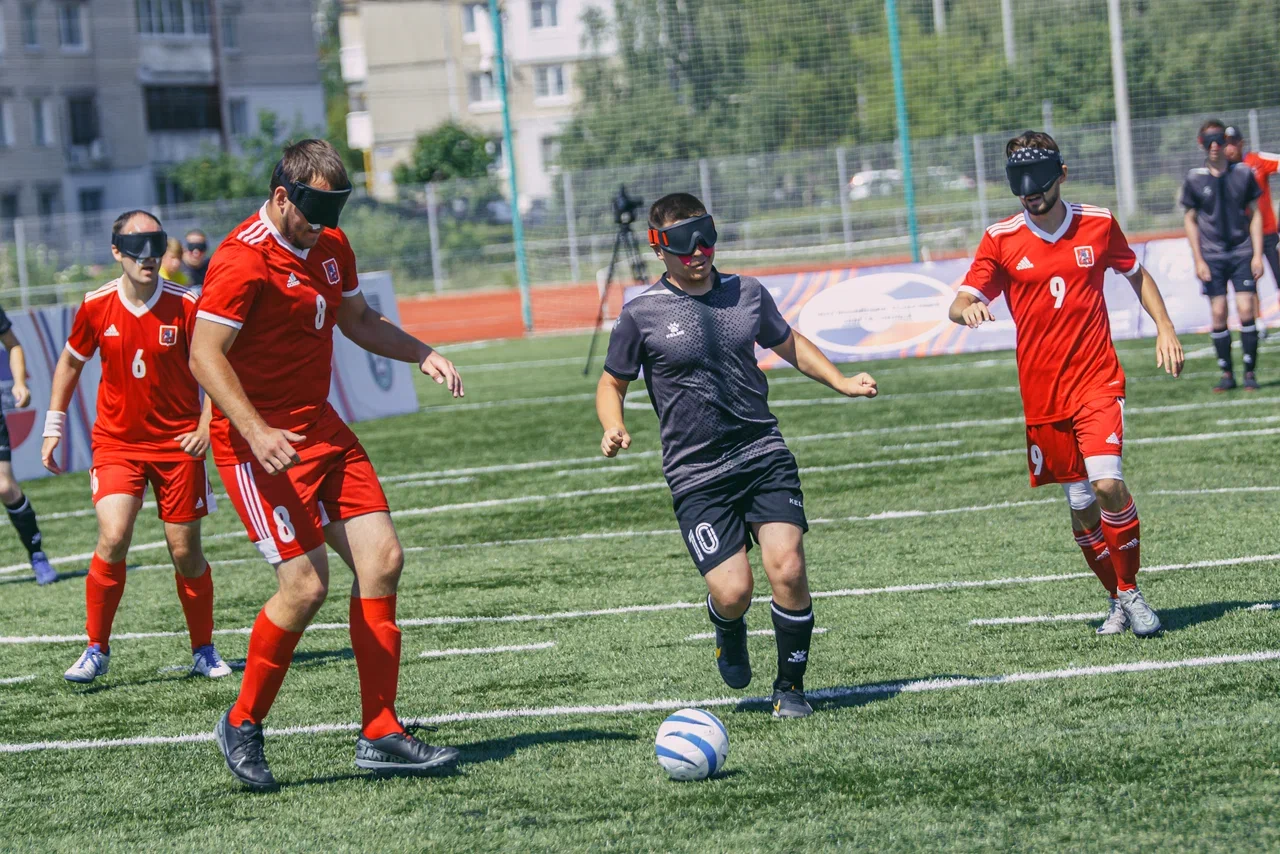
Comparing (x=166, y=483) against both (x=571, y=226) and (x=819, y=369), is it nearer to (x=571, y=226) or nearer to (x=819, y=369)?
(x=819, y=369)

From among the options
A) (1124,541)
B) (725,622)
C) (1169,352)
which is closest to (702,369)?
(725,622)

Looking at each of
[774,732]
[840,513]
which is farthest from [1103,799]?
[840,513]

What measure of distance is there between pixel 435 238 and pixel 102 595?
25941 millimetres

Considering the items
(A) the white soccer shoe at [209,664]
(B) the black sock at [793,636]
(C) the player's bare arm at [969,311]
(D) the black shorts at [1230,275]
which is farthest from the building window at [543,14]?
(B) the black sock at [793,636]

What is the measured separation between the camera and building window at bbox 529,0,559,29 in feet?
140

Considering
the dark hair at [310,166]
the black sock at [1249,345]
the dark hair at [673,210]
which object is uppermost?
the dark hair at [310,166]

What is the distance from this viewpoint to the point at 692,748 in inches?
199

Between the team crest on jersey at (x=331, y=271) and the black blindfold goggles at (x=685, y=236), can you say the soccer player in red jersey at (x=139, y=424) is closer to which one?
the team crest on jersey at (x=331, y=271)

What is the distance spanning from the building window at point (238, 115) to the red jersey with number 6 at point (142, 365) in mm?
57528

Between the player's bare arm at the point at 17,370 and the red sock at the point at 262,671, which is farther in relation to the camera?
the player's bare arm at the point at 17,370

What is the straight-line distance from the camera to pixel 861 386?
5.90 meters

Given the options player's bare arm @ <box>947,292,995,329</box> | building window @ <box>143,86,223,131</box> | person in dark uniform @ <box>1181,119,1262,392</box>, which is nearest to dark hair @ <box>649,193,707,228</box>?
player's bare arm @ <box>947,292,995,329</box>

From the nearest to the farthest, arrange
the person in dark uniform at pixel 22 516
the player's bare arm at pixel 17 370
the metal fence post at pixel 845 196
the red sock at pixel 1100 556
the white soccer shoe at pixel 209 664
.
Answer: the red sock at pixel 1100 556 → the white soccer shoe at pixel 209 664 → the player's bare arm at pixel 17 370 → the person in dark uniform at pixel 22 516 → the metal fence post at pixel 845 196

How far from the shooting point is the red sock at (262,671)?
5430 millimetres
